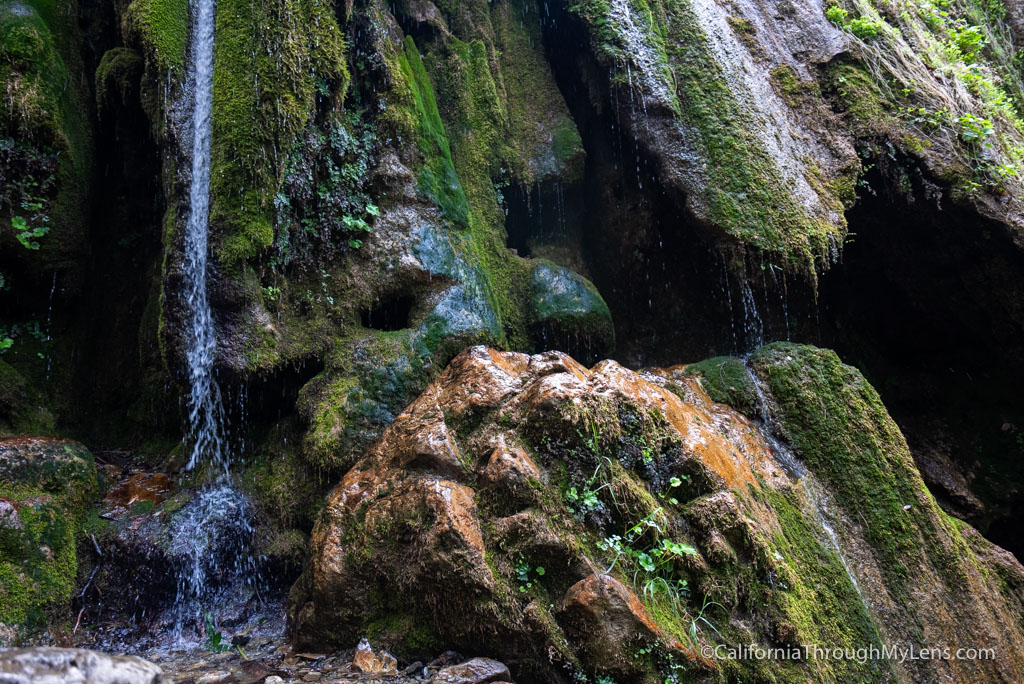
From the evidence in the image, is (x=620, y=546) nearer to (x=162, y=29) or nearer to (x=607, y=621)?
(x=607, y=621)

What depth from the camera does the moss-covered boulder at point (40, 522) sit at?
3.84 metres

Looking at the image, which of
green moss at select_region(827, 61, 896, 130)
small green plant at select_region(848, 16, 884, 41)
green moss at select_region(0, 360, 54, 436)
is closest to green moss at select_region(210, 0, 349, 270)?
green moss at select_region(0, 360, 54, 436)

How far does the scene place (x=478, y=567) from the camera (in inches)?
126

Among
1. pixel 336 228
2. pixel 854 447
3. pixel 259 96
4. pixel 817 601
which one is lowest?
pixel 817 601

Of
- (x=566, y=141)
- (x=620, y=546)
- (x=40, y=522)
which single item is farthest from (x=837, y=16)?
(x=40, y=522)

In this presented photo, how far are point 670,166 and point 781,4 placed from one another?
3153 mm

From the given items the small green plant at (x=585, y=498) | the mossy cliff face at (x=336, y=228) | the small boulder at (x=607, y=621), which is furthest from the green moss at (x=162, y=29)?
the small boulder at (x=607, y=621)

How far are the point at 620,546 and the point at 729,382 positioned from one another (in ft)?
7.91

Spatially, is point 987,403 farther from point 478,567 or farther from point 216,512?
point 216,512

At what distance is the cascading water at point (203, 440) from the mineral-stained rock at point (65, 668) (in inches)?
112

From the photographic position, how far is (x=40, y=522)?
4.11 m

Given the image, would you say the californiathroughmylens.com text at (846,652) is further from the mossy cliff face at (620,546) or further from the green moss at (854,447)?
the green moss at (854,447)

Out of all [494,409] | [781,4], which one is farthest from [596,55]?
[494,409]

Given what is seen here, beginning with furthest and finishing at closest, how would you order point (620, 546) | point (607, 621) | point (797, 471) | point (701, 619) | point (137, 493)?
point (137, 493) < point (797, 471) < point (620, 546) < point (701, 619) < point (607, 621)
